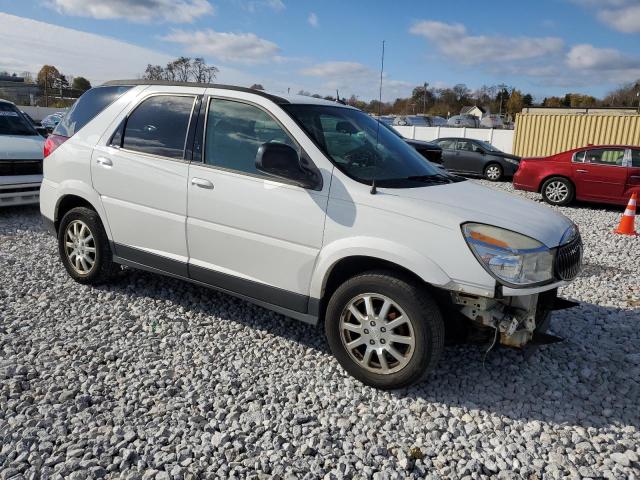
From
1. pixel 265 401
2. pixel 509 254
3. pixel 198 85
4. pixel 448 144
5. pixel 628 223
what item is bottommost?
pixel 265 401

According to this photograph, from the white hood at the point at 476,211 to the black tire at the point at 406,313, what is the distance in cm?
45

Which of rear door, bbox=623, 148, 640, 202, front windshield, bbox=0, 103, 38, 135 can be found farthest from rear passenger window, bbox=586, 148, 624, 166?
front windshield, bbox=0, 103, 38, 135

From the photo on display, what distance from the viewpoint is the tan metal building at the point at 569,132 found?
19078mm

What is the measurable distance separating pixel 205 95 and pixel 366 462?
2964mm

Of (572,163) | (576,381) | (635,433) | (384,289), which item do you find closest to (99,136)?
(384,289)

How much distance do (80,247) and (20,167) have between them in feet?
13.5

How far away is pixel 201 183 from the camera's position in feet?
12.9

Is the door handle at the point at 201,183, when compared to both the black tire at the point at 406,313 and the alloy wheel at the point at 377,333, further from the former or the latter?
the alloy wheel at the point at 377,333

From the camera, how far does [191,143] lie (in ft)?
13.4

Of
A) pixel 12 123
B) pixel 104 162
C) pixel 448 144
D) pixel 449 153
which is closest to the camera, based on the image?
pixel 104 162

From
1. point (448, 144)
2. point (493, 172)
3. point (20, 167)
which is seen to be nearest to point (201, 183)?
point (20, 167)

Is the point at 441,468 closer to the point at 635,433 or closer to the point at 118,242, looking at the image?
the point at 635,433

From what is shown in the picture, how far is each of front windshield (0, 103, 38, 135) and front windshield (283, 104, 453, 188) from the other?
7407 mm

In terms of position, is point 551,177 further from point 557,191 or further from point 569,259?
point 569,259
